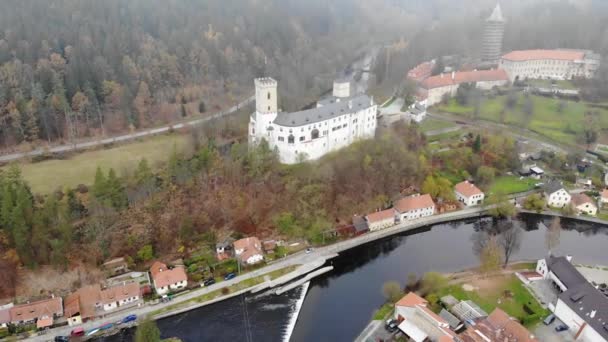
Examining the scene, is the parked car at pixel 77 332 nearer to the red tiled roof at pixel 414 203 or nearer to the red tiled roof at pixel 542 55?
the red tiled roof at pixel 414 203

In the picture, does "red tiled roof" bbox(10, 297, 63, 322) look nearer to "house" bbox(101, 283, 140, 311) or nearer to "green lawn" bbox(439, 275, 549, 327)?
"house" bbox(101, 283, 140, 311)

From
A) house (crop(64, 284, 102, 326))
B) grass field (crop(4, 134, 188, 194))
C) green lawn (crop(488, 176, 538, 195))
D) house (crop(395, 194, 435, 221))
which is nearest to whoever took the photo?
house (crop(64, 284, 102, 326))

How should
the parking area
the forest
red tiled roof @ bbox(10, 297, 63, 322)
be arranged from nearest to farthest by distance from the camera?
1. the parking area
2. red tiled roof @ bbox(10, 297, 63, 322)
3. the forest

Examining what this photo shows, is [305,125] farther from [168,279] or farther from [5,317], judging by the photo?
[5,317]

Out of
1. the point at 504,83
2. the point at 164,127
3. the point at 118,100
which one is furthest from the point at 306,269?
the point at 504,83

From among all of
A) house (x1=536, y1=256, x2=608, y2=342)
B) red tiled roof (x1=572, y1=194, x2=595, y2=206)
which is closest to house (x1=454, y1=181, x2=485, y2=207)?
red tiled roof (x1=572, y1=194, x2=595, y2=206)

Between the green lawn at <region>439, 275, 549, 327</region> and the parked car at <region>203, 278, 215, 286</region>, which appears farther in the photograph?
the parked car at <region>203, 278, 215, 286</region>
